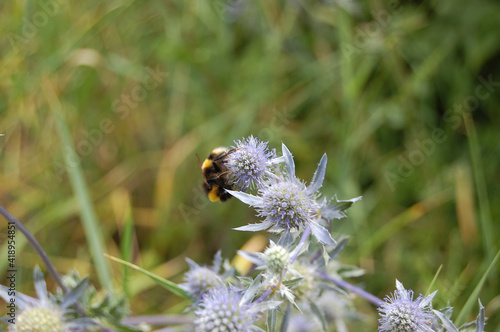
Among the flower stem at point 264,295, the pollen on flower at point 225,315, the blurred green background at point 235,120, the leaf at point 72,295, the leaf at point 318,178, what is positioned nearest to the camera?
the pollen on flower at point 225,315

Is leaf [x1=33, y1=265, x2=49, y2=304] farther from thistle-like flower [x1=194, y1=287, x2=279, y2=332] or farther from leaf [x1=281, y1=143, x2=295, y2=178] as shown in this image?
leaf [x1=281, y1=143, x2=295, y2=178]

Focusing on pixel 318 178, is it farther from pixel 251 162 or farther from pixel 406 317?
pixel 406 317

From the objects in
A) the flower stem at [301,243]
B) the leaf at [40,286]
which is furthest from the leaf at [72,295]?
the flower stem at [301,243]

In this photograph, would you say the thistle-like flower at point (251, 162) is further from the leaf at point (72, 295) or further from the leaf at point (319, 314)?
the leaf at point (72, 295)

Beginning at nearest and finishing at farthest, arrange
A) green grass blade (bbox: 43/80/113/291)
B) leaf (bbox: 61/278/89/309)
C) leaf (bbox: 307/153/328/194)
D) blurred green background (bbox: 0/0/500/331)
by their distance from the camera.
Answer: leaf (bbox: 307/153/328/194)
leaf (bbox: 61/278/89/309)
green grass blade (bbox: 43/80/113/291)
blurred green background (bbox: 0/0/500/331)

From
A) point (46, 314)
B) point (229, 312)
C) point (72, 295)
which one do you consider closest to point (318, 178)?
point (229, 312)

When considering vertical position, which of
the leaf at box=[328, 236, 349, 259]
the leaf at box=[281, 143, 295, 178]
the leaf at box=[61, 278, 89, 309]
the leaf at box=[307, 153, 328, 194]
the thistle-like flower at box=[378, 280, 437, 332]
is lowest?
the thistle-like flower at box=[378, 280, 437, 332]

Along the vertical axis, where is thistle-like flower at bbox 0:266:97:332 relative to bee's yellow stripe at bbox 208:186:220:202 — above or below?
below

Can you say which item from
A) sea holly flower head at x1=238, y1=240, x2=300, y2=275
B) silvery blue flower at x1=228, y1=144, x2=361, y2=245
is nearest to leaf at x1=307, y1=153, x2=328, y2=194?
silvery blue flower at x1=228, y1=144, x2=361, y2=245
